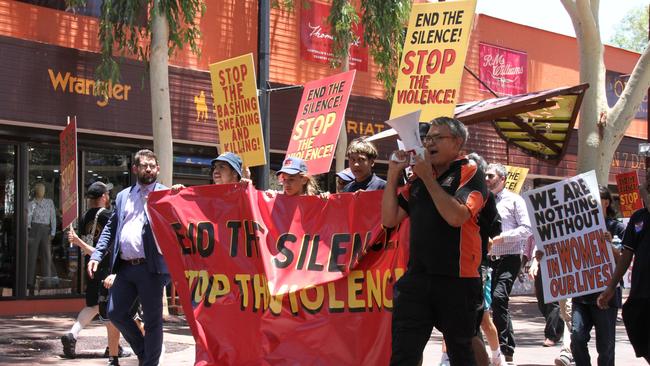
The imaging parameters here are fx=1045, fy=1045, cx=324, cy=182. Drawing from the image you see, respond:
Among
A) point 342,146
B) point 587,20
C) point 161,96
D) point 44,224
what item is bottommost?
point 44,224

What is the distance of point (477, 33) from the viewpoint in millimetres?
23391

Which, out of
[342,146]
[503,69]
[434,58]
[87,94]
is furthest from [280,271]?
[503,69]

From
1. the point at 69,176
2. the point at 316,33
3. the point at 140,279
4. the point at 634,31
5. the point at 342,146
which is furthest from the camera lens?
the point at 634,31

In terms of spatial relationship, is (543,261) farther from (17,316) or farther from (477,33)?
(477,33)

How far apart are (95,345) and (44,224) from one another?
4834 millimetres

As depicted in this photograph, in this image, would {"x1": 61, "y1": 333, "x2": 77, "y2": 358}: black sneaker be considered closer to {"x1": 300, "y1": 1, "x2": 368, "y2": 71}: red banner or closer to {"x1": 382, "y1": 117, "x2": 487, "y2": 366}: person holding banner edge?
{"x1": 382, "y1": 117, "x2": 487, "y2": 366}: person holding banner edge

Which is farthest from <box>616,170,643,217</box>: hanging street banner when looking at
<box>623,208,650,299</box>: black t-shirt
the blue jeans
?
<box>623,208,650,299</box>: black t-shirt

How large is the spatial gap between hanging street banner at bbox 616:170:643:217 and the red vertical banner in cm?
1065

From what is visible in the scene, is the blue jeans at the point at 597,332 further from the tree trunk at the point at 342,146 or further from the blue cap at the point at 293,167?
the tree trunk at the point at 342,146

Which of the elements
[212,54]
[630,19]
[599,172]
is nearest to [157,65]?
[212,54]

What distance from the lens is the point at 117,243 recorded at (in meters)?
8.12

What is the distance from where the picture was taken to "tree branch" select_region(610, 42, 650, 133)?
627 inches

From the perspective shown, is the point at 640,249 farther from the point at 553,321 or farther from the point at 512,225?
the point at 553,321

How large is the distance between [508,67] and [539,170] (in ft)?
8.46
